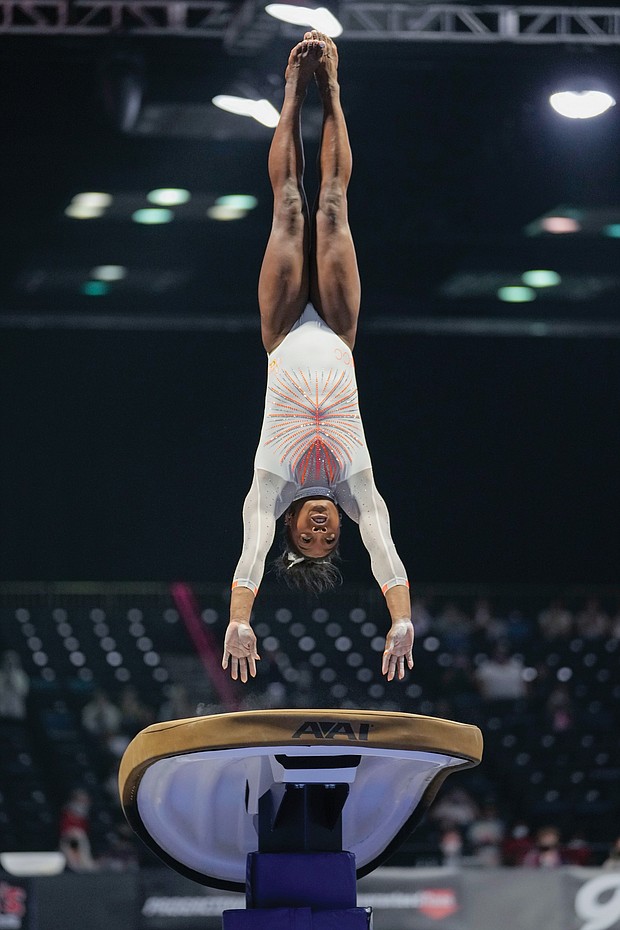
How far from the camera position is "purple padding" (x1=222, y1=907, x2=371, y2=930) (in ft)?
13.5

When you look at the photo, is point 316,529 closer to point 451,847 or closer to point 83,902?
point 83,902

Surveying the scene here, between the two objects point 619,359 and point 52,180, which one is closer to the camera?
point 52,180

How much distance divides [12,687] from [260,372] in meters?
3.78

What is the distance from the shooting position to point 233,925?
13.5 ft

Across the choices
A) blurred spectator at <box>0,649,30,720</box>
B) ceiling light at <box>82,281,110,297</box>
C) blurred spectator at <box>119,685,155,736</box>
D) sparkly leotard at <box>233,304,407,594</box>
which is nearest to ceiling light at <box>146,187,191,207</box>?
ceiling light at <box>82,281,110,297</box>

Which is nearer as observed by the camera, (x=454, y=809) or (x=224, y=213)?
(x=454, y=809)

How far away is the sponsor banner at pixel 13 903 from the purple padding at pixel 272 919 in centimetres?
451

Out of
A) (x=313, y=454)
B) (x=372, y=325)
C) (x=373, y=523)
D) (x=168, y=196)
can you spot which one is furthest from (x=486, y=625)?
(x=313, y=454)

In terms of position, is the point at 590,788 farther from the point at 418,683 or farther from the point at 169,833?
the point at 169,833

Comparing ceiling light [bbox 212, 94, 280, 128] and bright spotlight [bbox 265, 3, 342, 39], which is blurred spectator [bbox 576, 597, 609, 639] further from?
bright spotlight [bbox 265, 3, 342, 39]

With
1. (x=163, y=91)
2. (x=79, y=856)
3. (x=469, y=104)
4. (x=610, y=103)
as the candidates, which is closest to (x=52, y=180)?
(x=163, y=91)

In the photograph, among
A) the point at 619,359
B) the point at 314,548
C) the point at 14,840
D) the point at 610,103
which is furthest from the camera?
the point at 619,359

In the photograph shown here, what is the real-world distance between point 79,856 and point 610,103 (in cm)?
648

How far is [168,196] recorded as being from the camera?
454 inches
